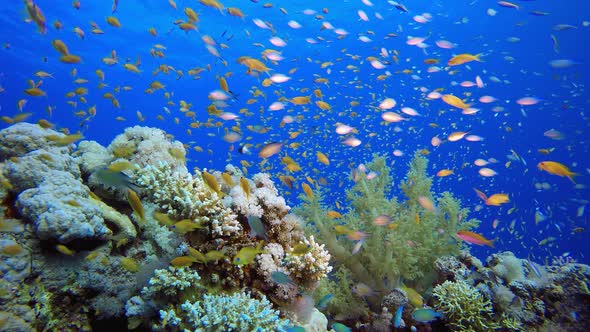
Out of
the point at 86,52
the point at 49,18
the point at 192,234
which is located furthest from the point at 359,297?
the point at 86,52

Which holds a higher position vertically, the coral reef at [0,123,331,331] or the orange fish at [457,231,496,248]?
the coral reef at [0,123,331,331]

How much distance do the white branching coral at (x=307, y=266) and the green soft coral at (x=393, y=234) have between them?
2.33 metres

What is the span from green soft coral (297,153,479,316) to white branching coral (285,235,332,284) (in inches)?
91.5

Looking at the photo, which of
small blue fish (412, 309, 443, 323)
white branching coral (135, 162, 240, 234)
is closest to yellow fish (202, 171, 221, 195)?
A: white branching coral (135, 162, 240, 234)

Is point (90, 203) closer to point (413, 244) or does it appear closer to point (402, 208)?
point (413, 244)

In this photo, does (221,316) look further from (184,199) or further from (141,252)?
(141,252)

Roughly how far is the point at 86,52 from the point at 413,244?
50.9m

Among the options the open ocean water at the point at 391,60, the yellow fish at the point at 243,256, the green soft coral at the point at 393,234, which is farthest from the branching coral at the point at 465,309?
the open ocean water at the point at 391,60

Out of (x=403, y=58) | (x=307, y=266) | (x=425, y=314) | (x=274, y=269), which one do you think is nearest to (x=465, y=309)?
(x=425, y=314)

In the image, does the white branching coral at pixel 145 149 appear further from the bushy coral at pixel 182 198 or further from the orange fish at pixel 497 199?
the orange fish at pixel 497 199

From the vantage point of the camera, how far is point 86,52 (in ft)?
139

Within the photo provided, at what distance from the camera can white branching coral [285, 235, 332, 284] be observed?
4027mm

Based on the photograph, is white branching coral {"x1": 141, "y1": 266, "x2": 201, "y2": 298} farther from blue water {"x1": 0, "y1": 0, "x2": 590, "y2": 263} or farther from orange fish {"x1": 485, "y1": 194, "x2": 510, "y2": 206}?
blue water {"x1": 0, "y1": 0, "x2": 590, "y2": 263}

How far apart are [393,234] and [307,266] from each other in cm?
277
